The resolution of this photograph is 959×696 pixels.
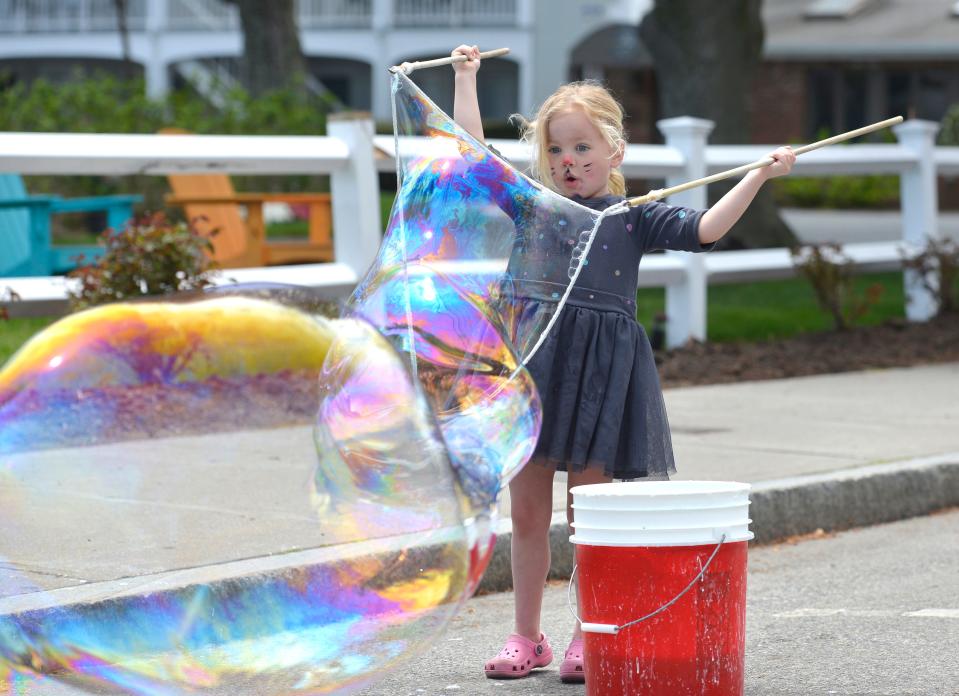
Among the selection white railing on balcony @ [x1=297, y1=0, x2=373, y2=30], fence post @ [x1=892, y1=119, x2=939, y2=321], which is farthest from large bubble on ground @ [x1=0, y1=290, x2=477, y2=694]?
white railing on balcony @ [x1=297, y1=0, x2=373, y2=30]

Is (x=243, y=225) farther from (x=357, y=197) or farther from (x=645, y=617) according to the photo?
(x=645, y=617)

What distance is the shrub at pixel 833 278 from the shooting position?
11.2 m

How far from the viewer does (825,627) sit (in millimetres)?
4789

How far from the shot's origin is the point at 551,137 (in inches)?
159

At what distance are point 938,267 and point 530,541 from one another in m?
8.45

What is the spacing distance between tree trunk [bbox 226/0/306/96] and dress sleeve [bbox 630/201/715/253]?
17.9 meters

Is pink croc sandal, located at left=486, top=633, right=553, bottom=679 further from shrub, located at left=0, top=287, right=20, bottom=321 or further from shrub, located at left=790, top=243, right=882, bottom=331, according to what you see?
shrub, located at left=790, top=243, right=882, bottom=331

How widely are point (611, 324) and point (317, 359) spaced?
2.58 feet

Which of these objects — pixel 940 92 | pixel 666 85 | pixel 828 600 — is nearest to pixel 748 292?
pixel 666 85

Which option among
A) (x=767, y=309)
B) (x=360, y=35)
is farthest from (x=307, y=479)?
(x=360, y=35)

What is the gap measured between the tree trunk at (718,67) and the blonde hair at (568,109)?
10732 millimetres

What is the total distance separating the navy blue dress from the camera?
4016 mm

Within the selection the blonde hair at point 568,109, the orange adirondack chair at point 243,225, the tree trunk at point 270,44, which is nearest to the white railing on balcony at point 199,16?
the tree trunk at point 270,44

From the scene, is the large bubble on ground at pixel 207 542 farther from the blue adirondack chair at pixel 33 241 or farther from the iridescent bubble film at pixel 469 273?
Result: the blue adirondack chair at pixel 33 241
